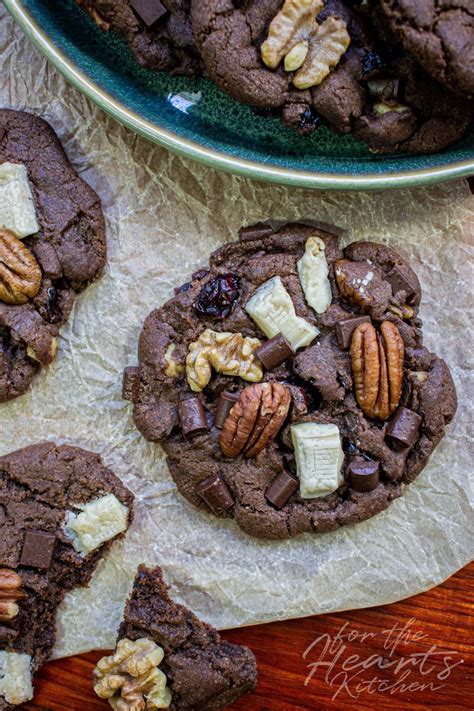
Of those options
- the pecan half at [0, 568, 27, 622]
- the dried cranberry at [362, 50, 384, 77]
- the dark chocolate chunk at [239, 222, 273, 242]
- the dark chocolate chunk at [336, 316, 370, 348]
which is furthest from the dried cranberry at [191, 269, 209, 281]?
the pecan half at [0, 568, 27, 622]

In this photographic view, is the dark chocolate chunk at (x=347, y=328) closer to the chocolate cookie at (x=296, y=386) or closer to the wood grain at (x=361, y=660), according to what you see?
the chocolate cookie at (x=296, y=386)

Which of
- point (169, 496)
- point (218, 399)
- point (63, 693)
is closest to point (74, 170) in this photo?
point (218, 399)

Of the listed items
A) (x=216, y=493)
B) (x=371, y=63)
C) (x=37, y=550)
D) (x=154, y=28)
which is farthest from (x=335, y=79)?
(x=37, y=550)

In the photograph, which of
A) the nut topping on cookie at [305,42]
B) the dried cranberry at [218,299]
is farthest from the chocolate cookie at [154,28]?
the dried cranberry at [218,299]

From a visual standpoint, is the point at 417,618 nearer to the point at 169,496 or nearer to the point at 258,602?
the point at 258,602

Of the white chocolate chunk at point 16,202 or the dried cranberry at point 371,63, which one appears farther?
the white chocolate chunk at point 16,202
